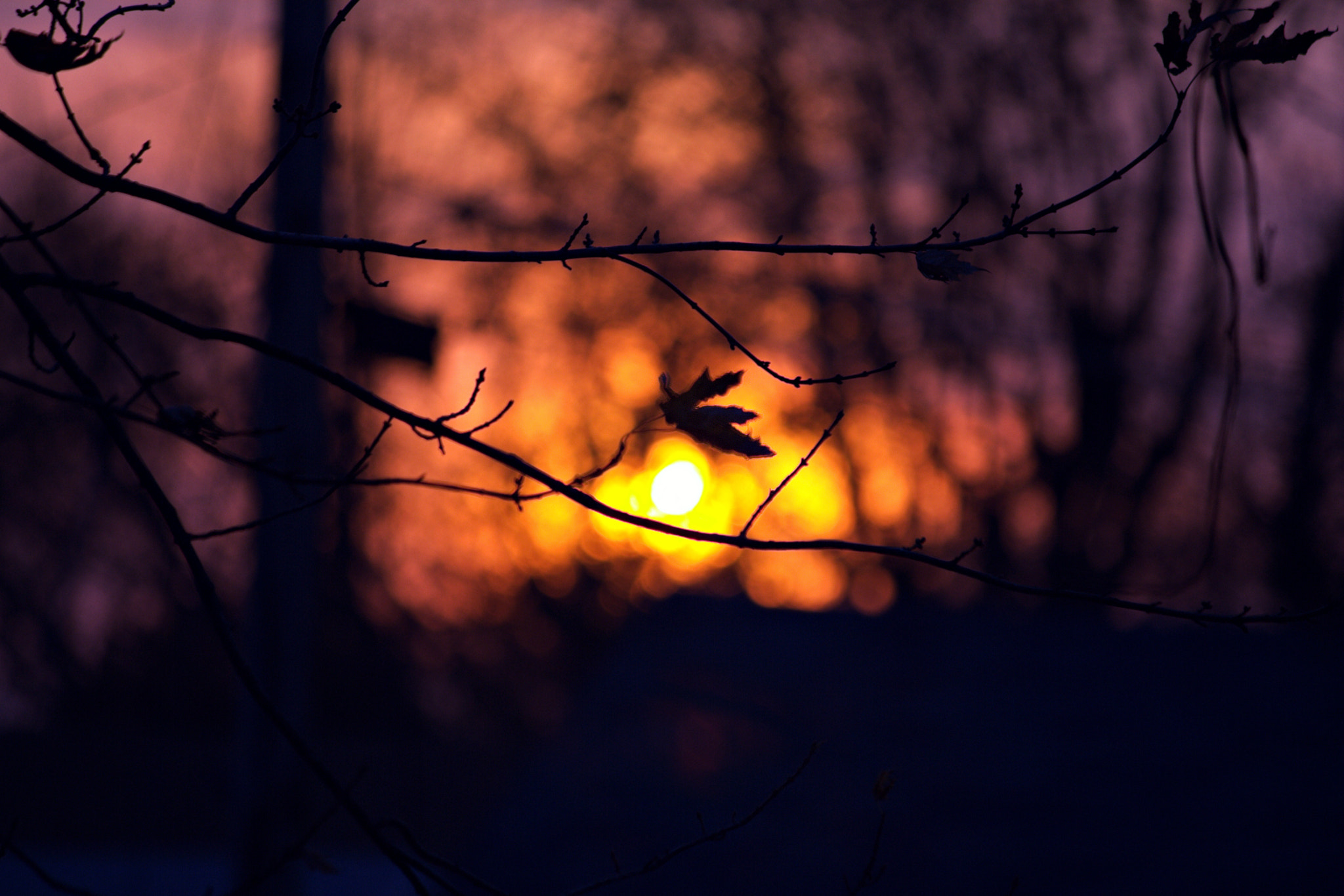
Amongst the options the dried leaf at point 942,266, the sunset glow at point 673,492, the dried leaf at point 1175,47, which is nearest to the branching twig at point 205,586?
the sunset glow at point 673,492

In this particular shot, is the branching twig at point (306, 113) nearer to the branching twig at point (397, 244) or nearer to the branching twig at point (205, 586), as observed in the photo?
the branching twig at point (397, 244)

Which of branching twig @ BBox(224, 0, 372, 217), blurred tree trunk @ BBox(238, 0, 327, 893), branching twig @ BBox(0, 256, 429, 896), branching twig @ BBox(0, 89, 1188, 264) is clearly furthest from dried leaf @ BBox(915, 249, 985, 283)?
blurred tree trunk @ BBox(238, 0, 327, 893)

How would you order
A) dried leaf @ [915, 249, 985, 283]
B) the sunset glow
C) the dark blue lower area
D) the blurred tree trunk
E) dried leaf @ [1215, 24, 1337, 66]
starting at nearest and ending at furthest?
1. dried leaf @ [1215, 24, 1337, 66]
2. dried leaf @ [915, 249, 985, 283]
3. the sunset glow
4. the blurred tree trunk
5. the dark blue lower area

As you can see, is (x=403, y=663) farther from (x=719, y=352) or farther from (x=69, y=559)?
(x=719, y=352)

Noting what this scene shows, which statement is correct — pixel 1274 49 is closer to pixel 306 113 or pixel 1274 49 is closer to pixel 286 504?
pixel 306 113

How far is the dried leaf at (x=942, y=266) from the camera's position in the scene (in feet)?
5.22

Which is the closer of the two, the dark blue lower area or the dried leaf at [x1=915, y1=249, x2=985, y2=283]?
the dried leaf at [x1=915, y1=249, x2=985, y2=283]

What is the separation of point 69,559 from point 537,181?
1006 centimetres

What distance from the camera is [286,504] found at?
4.88m

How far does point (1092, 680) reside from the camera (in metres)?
6.84

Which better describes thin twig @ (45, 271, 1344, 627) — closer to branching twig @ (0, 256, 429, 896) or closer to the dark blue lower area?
branching twig @ (0, 256, 429, 896)

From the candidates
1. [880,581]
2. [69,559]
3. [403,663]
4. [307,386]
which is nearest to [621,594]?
[403,663]

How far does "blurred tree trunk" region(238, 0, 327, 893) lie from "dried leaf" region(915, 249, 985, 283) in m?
3.67

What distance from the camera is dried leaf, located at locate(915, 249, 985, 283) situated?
159 cm
